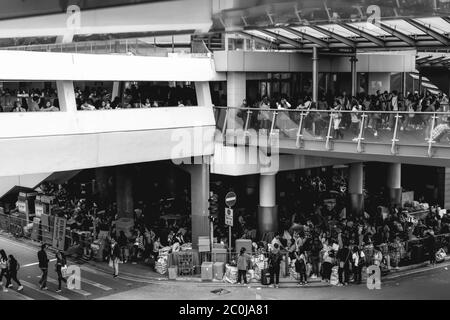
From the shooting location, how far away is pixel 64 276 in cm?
2033

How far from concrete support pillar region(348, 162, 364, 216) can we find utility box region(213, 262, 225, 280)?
10041 millimetres

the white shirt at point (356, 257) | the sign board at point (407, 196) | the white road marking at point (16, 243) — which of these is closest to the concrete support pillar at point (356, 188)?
the sign board at point (407, 196)

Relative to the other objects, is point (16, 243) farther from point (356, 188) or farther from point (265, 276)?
point (356, 188)

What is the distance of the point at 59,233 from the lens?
78.6 ft

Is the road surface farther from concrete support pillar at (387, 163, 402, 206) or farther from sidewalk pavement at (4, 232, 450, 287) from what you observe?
concrete support pillar at (387, 163, 402, 206)

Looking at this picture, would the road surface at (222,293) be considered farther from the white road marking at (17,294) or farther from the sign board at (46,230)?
the sign board at (46,230)

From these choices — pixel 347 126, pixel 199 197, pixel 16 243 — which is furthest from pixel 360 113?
pixel 16 243

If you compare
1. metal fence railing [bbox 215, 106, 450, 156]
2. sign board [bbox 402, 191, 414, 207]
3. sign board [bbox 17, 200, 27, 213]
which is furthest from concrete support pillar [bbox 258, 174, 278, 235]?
sign board [bbox 17, 200, 27, 213]

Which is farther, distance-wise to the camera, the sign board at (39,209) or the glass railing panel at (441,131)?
the sign board at (39,209)

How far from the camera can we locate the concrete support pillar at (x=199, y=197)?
939 inches

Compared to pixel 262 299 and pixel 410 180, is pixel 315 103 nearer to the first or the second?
pixel 262 299

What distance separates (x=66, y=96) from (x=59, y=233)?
586 centimetres

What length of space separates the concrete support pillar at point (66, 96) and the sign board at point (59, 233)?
493 centimetres
